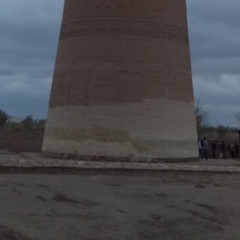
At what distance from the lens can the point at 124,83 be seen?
71.0 ft

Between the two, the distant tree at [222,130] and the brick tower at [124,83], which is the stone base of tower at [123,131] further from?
the distant tree at [222,130]

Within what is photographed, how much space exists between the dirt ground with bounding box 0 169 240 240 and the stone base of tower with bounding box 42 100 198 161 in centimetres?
353

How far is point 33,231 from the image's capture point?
341 inches

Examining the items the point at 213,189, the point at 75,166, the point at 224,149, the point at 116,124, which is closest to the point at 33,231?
the point at 213,189

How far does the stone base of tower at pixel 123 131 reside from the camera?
21688 mm

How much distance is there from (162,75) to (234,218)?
1095 centimetres

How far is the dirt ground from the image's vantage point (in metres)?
9.05

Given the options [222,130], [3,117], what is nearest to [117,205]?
[3,117]

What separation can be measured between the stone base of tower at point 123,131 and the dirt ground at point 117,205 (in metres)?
3.53

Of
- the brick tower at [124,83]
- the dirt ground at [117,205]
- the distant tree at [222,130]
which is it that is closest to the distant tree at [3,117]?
the distant tree at [222,130]

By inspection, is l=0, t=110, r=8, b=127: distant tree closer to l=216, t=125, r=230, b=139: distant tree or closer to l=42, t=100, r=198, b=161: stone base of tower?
l=216, t=125, r=230, b=139: distant tree

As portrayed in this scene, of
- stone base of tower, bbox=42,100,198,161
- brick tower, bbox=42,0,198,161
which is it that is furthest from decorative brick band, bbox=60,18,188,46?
stone base of tower, bbox=42,100,198,161

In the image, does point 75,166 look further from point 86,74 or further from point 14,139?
point 14,139

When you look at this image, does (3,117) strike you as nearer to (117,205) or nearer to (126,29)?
(126,29)
